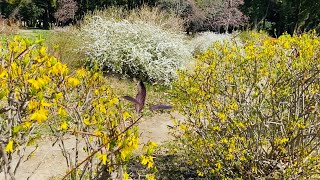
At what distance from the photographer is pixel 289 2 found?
2800 centimetres

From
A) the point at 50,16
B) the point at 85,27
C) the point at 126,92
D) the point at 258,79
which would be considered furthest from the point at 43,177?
the point at 50,16

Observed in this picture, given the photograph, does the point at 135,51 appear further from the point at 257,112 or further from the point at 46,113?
the point at 46,113

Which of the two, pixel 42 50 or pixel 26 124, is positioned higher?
pixel 42 50

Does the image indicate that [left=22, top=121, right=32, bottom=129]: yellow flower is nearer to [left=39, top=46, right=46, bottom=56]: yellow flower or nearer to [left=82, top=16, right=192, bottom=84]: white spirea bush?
[left=39, top=46, right=46, bottom=56]: yellow flower

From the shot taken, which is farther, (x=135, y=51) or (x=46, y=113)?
(x=135, y=51)

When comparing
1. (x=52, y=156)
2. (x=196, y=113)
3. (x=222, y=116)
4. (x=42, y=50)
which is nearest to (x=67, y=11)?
(x=52, y=156)

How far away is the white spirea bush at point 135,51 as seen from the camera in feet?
30.0

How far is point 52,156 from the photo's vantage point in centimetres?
501

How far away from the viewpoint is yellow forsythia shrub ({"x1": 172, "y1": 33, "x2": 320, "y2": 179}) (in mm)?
3244

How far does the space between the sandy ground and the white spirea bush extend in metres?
2.38

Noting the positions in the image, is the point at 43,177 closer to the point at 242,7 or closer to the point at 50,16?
the point at 242,7

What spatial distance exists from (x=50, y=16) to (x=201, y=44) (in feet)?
72.1

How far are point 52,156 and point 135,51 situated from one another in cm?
455

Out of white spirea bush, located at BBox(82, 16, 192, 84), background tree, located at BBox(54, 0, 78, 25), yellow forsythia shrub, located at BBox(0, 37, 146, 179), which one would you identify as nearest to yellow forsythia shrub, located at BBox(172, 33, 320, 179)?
yellow forsythia shrub, located at BBox(0, 37, 146, 179)
